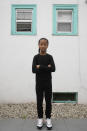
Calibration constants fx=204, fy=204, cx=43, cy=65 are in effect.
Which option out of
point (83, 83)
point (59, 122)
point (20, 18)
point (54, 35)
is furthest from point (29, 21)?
point (59, 122)

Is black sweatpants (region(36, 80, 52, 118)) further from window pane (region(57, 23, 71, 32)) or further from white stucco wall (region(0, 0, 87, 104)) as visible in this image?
window pane (region(57, 23, 71, 32))

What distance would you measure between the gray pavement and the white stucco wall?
6.61 feet

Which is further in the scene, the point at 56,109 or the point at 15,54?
the point at 15,54

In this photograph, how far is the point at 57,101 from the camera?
6.95 meters

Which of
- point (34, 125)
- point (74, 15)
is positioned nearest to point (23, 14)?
point (74, 15)

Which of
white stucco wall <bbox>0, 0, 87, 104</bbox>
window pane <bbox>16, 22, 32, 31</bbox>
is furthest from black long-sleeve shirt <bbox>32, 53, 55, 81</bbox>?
window pane <bbox>16, 22, 32, 31</bbox>

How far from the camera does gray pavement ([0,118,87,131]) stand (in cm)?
428

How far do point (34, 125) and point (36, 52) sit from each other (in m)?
2.87

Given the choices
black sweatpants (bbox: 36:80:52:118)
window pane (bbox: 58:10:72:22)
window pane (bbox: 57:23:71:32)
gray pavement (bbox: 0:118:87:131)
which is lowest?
gray pavement (bbox: 0:118:87:131)

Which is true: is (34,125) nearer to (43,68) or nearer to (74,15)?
(43,68)

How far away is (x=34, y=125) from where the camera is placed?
14.9ft

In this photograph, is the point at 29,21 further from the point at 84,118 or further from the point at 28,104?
the point at 84,118

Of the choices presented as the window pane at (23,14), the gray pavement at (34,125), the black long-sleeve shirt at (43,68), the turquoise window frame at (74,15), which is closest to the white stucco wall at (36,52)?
the turquoise window frame at (74,15)

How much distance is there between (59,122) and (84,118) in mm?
741
